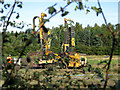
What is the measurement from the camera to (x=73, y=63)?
5.33 feet

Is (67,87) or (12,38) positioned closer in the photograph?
(67,87)

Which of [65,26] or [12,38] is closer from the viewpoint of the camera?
[12,38]

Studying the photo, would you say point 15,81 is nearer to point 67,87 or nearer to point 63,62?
point 67,87

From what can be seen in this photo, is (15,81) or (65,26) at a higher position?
(65,26)

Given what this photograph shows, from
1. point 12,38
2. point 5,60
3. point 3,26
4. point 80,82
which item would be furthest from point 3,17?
point 80,82

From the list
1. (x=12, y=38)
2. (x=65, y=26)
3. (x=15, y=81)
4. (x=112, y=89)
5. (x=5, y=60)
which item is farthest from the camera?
(x=65, y=26)

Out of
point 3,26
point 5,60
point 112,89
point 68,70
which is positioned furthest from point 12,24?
point 112,89

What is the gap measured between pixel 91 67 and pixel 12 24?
2.38 ft

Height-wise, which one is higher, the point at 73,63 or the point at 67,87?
the point at 73,63

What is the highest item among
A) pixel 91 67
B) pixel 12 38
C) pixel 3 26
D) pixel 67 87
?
pixel 3 26

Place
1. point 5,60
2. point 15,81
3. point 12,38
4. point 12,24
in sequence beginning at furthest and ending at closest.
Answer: point 12,24
point 12,38
point 5,60
point 15,81

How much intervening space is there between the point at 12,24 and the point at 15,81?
1.72 feet

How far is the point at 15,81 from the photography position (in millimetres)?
1190

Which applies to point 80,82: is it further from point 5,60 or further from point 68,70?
point 5,60
